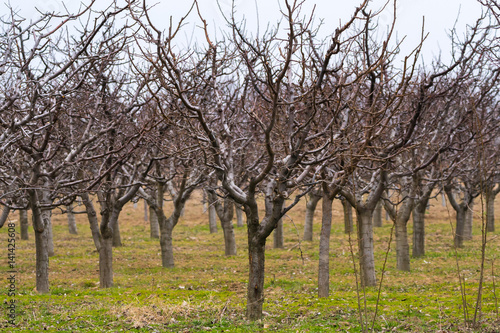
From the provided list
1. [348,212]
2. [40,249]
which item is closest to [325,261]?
[348,212]

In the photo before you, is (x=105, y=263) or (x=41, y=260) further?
(x=105, y=263)

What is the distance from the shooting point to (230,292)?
41.5 feet

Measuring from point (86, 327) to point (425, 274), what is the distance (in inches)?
486

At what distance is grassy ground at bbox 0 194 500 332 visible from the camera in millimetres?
8211

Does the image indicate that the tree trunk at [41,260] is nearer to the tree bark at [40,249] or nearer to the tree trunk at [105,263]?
the tree bark at [40,249]

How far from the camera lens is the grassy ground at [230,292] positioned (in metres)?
8.21

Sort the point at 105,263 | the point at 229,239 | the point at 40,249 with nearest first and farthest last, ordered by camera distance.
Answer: the point at 40,249
the point at 105,263
the point at 229,239

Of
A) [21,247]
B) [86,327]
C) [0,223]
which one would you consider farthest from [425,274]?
[21,247]

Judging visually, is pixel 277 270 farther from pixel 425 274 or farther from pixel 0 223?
pixel 0 223

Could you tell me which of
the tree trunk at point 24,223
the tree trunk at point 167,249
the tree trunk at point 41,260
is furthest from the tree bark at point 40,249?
the tree trunk at point 24,223

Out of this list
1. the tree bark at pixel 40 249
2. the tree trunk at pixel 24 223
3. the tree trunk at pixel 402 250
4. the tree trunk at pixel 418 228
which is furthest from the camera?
the tree trunk at pixel 24 223

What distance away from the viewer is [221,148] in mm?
8352

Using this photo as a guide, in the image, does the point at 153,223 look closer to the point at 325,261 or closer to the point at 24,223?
the point at 24,223

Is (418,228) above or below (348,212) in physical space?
below
